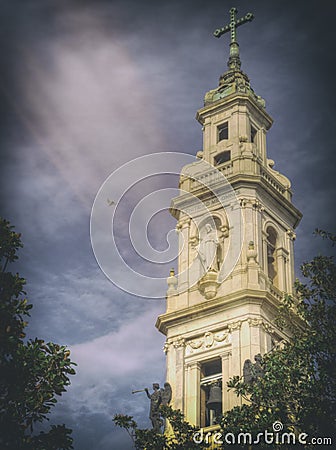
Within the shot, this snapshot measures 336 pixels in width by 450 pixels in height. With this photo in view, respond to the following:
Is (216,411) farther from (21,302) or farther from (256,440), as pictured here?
(21,302)

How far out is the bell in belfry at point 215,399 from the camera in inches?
1650

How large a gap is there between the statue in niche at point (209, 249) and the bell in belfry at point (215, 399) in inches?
257

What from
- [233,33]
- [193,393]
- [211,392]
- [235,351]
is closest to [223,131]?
[233,33]

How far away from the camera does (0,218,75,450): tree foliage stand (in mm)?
24344

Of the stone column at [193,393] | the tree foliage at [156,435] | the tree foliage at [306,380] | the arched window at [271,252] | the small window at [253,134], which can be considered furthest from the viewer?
the small window at [253,134]

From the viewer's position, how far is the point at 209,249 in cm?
4744

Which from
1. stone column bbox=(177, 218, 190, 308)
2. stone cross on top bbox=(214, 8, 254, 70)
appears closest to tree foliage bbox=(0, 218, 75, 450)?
stone column bbox=(177, 218, 190, 308)

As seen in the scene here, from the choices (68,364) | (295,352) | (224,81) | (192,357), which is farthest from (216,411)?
(224,81)

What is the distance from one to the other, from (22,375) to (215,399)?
18.5 meters

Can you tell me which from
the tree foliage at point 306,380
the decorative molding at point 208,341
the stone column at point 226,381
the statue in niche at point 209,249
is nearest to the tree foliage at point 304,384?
the tree foliage at point 306,380

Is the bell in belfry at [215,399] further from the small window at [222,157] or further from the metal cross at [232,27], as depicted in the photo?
the metal cross at [232,27]

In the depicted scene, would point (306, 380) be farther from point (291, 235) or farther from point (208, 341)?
point (291, 235)

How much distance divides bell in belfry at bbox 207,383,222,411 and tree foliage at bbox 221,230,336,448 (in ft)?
29.0

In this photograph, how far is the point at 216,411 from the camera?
4244 centimetres
